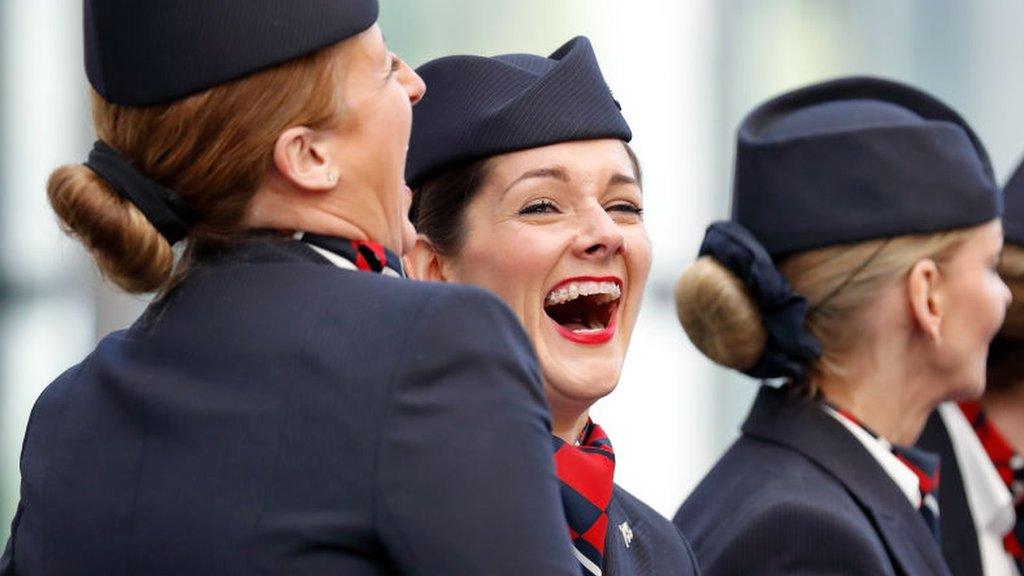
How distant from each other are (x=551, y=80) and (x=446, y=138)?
18 centimetres

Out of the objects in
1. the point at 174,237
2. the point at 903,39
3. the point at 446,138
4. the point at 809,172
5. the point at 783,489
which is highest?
the point at 174,237

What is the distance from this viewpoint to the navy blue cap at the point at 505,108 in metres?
2.77

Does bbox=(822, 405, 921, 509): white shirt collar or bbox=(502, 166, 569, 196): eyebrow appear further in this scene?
bbox=(822, 405, 921, 509): white shirt collar

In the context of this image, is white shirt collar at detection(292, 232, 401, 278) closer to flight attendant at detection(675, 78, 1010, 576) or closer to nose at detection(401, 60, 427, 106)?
nose at detection(401, 60, 427, 106)

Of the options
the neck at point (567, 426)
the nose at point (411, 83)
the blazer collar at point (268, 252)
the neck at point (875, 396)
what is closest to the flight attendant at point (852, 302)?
the neck at point (875, 396)

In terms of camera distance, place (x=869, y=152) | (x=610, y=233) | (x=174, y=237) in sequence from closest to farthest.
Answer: (x=174, y=237) < (x=610, y=233) < (x=869, y=152)

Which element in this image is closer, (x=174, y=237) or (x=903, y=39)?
(x=174, y=237)

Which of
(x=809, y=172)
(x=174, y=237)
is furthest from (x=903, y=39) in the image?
(x=174, y=237)

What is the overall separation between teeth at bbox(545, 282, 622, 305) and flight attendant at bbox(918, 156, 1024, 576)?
133 centimetres

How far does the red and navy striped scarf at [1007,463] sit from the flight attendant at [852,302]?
439 mm

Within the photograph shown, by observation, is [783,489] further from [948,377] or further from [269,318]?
[269,318]

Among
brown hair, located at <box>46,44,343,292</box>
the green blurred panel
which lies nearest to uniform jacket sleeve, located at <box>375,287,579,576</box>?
brown hair, located at <box>46,44,343,292</box>

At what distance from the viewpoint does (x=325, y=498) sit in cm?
174

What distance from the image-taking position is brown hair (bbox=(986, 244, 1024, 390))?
3.91 m
